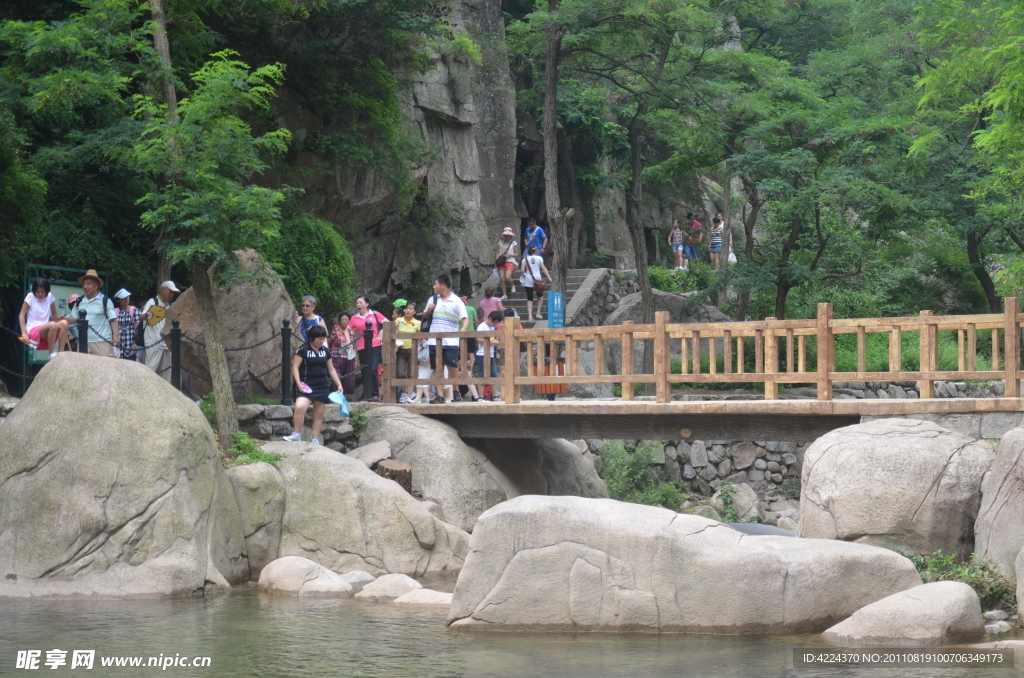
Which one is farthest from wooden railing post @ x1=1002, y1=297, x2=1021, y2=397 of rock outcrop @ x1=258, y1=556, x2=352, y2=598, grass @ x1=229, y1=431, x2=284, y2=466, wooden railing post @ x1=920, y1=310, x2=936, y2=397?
grass @ x1=229, y1=431, x2=284, y2=466

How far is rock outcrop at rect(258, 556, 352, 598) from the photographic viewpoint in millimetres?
11266

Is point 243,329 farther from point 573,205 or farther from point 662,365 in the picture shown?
point 573,205

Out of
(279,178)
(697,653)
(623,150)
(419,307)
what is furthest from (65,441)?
(623,150)

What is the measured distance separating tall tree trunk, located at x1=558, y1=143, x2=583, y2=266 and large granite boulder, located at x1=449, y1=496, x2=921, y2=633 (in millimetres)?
21267

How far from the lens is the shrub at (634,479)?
20.6 m

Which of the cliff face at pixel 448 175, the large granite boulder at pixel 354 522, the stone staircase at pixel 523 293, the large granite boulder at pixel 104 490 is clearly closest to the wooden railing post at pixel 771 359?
the large granite boulder at pixel 354 522

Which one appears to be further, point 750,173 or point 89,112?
point 750,173

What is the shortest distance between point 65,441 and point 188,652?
3.83m

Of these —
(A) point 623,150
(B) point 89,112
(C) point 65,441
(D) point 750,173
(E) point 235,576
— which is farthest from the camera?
(A) point 623,150

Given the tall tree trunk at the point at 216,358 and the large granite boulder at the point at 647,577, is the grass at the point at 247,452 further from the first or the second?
the large granite boulder at the point at 647,577

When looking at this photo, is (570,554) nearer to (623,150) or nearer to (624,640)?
(624,640)

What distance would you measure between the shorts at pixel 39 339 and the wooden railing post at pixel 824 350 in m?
8.95

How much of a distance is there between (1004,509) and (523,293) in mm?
16800

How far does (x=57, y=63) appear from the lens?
1375 centimetres
